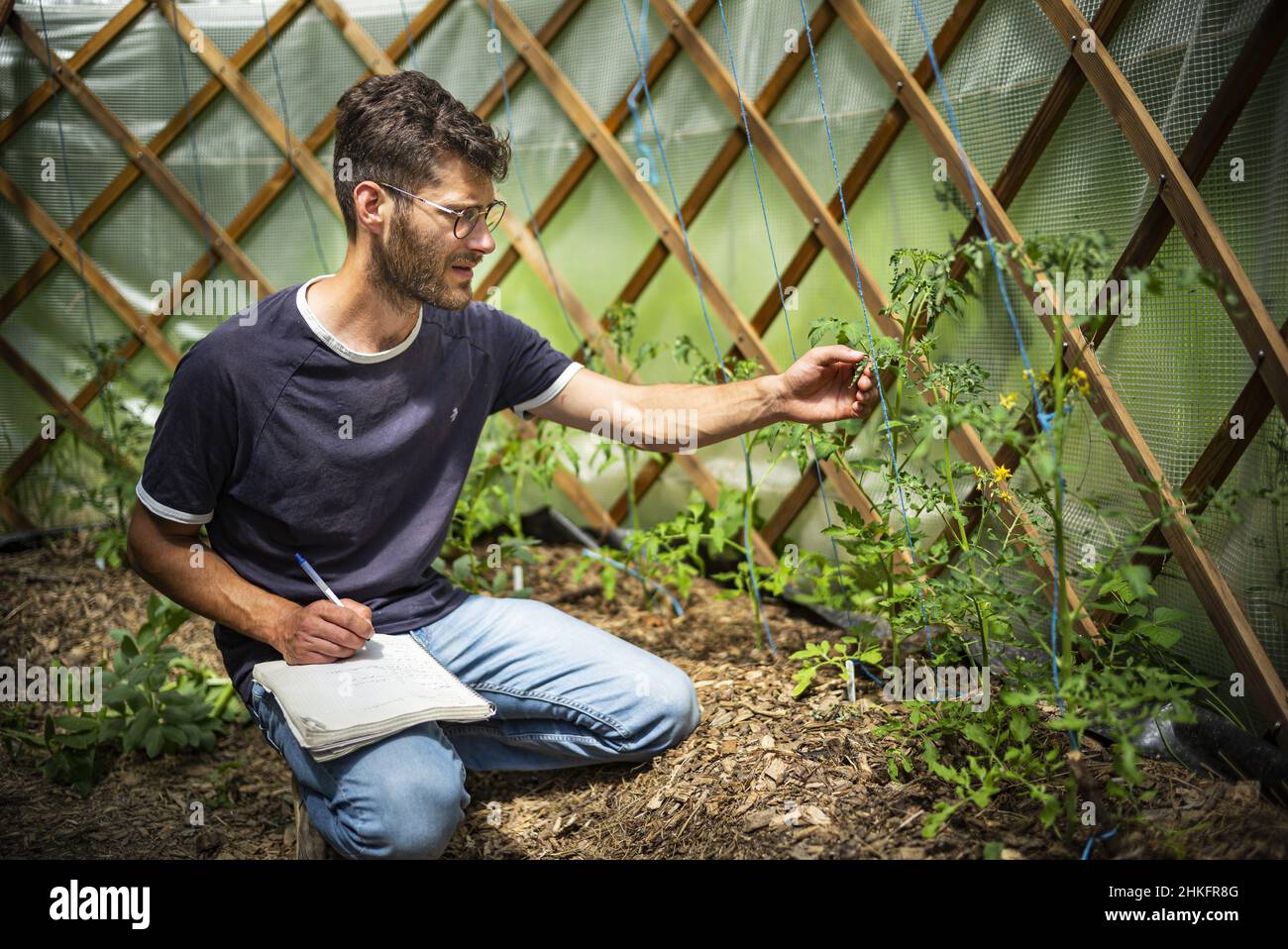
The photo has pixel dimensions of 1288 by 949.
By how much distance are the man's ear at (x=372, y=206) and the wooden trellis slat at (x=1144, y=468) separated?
2.63ft

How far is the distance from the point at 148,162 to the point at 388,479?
161cm

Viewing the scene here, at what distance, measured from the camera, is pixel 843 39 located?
6.17 feet

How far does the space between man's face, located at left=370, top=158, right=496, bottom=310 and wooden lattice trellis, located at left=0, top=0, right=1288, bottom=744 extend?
73 centimetres

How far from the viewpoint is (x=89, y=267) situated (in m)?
2.62

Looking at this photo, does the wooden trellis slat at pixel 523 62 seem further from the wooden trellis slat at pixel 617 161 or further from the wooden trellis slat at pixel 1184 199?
the wooden trellis slat at pixel 1184 199

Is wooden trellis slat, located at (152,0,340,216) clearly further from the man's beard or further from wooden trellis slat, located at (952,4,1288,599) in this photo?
wooden trellis slat, located at (952,4,1288,599)

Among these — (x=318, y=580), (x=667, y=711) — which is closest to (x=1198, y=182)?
(x=667, y=711)

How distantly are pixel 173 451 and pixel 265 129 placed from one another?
1.51 metres

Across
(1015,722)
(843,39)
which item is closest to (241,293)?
(843,39)

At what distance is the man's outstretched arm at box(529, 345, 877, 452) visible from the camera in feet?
4.57

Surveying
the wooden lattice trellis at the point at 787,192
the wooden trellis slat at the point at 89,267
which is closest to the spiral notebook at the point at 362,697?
the wooden lattice trellis at the point at 787,192

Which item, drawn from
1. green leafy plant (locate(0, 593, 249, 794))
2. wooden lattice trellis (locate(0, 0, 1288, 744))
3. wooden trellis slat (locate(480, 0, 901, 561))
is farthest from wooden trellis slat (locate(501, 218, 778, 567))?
green leafy plant (locate(0, 593, 249, 794))
